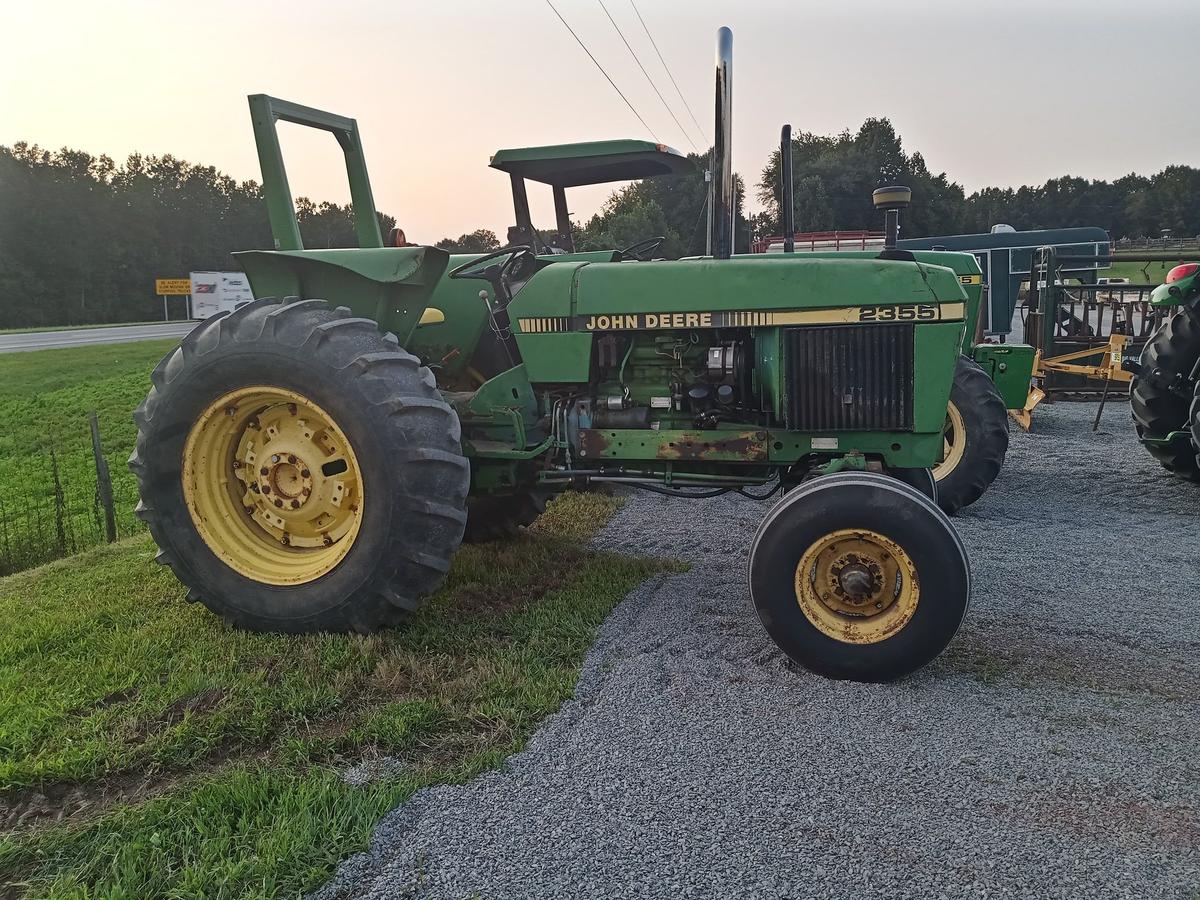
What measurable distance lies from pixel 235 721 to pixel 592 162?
3546mm

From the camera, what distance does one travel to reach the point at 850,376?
381 centimetres

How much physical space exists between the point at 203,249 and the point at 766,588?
55589 millimetres

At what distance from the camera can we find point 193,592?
388cm

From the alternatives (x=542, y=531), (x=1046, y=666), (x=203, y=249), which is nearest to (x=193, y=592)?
(x=542, y=531)

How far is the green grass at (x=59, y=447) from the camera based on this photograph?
6977 mm

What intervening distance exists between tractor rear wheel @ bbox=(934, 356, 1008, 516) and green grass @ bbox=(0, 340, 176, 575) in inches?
250

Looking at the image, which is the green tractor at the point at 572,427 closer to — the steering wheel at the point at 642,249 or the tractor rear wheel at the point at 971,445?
the steering wheel at the point at 642,249

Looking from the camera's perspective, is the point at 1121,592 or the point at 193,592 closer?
the point at 193,592

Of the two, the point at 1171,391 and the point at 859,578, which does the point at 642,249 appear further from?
the point at 1171,391

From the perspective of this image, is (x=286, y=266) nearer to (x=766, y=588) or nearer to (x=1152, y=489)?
(x=766, y=588)

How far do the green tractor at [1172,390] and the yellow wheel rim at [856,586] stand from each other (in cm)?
453

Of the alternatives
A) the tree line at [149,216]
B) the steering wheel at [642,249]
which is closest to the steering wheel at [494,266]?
the steering wheel at [642,249]

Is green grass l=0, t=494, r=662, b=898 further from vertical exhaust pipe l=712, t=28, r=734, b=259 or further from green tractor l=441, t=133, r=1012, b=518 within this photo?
vertical exhaust pipe l=712, t=28, r=734, b=259

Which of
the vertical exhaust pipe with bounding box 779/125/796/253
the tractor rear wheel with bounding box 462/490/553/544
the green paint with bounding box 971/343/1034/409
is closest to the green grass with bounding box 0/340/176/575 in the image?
the tractor rear wheel with bounding box 462/490/553/544
